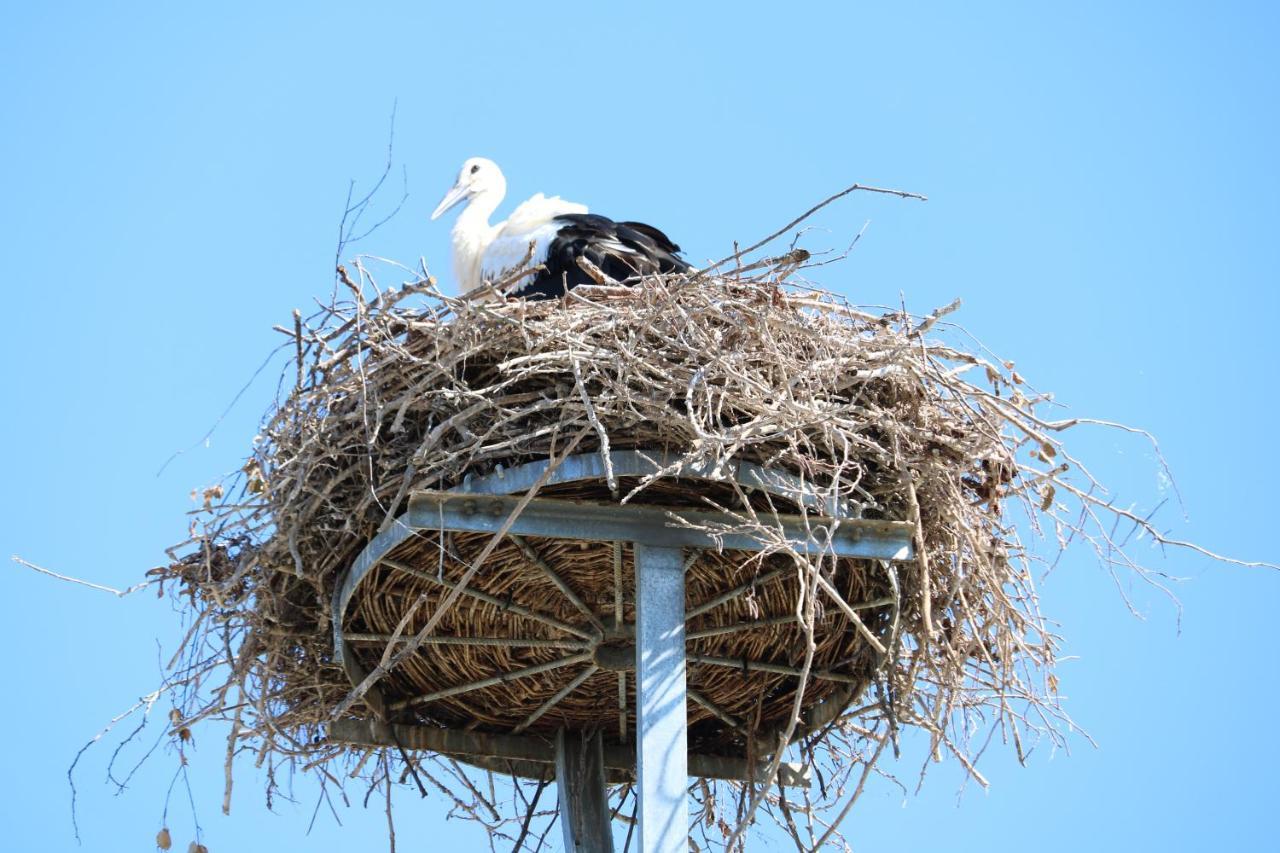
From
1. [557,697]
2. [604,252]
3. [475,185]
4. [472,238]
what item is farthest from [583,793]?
[475,185]

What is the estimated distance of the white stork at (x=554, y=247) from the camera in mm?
9352

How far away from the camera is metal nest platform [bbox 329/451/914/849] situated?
22.7 ft

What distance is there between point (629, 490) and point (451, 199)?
4.80 metres

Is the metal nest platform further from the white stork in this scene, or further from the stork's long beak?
the stork's long beak

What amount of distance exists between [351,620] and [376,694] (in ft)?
Answer: 1.30

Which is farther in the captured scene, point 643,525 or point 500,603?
point 500,603

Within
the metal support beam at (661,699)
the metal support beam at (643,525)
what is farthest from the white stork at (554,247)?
the metal support beam at (661,699)

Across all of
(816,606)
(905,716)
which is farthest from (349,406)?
(905,716)

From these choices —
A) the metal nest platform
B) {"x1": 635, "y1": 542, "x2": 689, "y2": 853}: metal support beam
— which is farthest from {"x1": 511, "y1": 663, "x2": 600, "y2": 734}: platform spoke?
{"x1": 635, "y1": 542, "x2": 689, "y2": 853}: metal support beam

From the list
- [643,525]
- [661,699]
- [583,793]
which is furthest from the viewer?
[583,793]

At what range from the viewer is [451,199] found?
1164 centimetres

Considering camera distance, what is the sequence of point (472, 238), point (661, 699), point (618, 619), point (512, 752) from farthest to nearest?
point (472, 238)
point (512, 752)
point (618, 619)
point (661, 699)

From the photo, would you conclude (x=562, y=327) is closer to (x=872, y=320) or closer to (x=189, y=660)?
(x=872, y=320)

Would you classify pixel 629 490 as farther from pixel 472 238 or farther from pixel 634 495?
pixel 472 238
